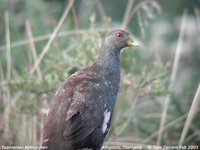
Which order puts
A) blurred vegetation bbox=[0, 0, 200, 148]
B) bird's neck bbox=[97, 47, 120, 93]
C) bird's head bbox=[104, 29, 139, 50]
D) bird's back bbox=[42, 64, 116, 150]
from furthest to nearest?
blurred vegetation bbox=[0, 0, 200, 148]
bird's head bbox=[104, 29, 139, 50]
bird's neck bbox=[97, 47, 120, 93]
bird's back bbox=[42, 64, 116, 150]

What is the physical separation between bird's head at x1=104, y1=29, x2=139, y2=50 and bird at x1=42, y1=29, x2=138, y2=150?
25 cm

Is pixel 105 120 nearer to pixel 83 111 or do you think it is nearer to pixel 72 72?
pixel 83 111

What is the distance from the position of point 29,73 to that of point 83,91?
1519mm

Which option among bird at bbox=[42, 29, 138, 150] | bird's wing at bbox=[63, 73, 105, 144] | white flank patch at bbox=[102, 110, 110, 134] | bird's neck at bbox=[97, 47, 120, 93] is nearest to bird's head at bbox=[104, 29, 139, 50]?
bird's neck at bbox=[97, 47, 120, 93]

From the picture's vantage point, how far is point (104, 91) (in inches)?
233

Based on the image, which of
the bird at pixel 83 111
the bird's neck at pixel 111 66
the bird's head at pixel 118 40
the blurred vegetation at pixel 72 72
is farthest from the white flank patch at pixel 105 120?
the blurred vegetation at pixel 72 72

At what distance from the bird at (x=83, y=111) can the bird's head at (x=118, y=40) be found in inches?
9.7

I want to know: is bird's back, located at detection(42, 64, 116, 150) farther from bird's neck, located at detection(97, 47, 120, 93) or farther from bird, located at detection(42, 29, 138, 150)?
bird's neck, located at detection(97, 47, 120, 93)

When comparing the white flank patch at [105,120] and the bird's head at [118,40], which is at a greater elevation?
the bird's head at [118,40]

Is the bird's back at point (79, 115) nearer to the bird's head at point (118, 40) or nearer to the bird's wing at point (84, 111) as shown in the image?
the bird's wing at point (84, 111)

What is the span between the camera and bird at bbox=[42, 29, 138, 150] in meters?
5.55

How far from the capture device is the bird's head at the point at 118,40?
637 centimetres

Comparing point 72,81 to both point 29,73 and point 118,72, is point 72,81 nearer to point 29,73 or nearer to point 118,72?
point 118,72

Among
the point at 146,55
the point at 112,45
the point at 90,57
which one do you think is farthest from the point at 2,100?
the point at 146,55
